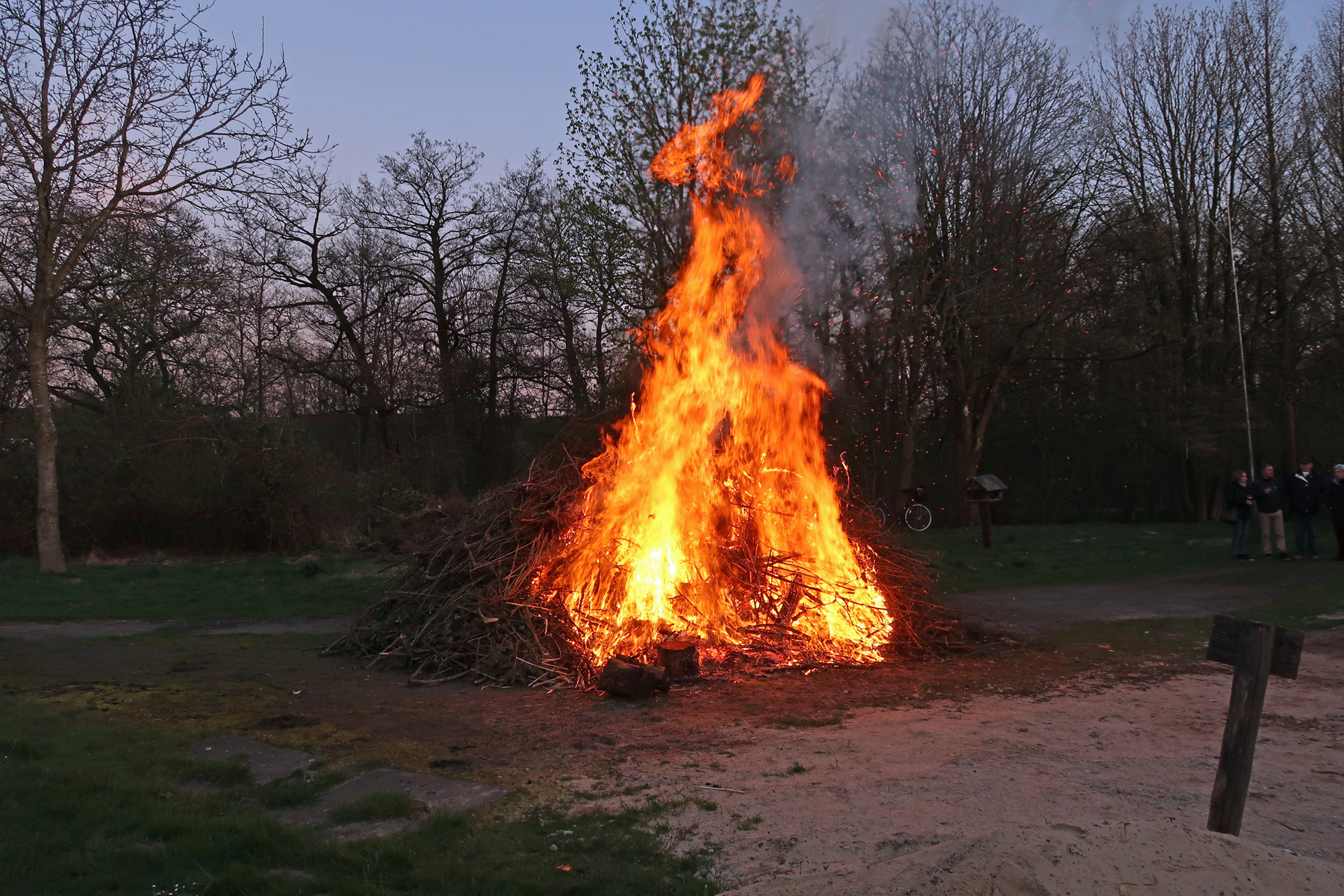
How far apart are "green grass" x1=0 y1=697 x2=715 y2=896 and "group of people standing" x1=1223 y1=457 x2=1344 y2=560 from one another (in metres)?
14.2

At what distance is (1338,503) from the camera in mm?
13969

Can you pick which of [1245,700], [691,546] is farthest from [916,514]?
[1245,700]

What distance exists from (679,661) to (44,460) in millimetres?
12529

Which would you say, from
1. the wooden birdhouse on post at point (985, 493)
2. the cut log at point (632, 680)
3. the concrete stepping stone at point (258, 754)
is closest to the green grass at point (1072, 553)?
the wooden birdhouse on post at point (985, 493)

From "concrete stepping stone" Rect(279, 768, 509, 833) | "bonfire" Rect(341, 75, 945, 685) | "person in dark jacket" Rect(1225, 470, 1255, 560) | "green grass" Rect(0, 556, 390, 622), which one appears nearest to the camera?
"concrete stepping stone" Rect(279, 768, 509, 833)

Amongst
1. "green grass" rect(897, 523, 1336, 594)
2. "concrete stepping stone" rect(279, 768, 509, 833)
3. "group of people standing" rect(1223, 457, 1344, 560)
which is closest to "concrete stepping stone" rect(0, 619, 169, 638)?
"concrete stepping stone" rect(279, 768, 509, 833)

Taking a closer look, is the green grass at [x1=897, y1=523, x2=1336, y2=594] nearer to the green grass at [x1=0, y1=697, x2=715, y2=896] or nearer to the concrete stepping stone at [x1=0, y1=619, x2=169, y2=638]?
the green grass at [x1=0, y1=697, x2=715, y2=896]

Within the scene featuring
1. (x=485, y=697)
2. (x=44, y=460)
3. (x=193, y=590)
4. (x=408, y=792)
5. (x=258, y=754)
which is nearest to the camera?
(x=408, y=792)

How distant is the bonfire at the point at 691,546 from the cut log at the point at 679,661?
0.58ft

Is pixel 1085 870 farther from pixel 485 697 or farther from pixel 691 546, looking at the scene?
pixel 691 546

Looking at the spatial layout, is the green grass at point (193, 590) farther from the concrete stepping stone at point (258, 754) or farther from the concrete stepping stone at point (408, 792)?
the concrete stepping stone at point (408, 792)

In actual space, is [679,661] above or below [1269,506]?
below

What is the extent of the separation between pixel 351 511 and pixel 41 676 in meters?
11.6

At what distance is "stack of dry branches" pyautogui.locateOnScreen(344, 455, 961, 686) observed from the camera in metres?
8.09
